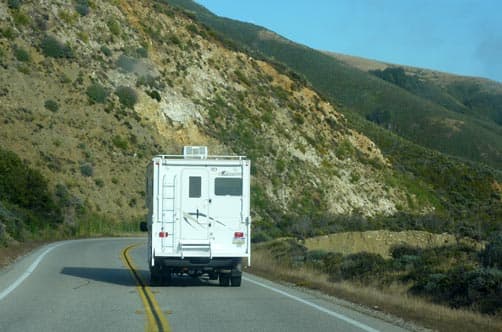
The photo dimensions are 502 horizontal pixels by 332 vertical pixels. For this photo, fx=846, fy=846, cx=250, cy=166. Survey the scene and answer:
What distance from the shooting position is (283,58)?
131125mm

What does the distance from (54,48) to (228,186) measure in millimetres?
46568

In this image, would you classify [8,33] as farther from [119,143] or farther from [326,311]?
[326,311]

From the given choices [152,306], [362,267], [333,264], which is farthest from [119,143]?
[152,306]

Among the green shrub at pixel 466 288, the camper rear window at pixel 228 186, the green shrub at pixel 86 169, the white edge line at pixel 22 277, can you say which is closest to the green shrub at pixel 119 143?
the green shrub at pixel 86 169

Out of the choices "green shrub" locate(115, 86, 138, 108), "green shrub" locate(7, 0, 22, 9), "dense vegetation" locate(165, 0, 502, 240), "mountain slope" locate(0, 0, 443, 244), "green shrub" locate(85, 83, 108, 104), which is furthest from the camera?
"green shrub" locate(7, 0, 22, 9)

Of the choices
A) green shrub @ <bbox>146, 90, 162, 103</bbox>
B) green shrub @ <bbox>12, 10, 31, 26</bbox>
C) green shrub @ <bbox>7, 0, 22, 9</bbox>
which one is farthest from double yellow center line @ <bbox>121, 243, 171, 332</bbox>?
green shrub @ <bbox>7, 0, 22, 9</bbox>

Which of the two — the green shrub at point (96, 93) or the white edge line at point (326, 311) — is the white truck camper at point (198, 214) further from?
the green shrub at point (96, 93)

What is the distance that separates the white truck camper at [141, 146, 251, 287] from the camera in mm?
18484

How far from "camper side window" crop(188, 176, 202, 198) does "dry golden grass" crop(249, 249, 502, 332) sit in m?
3.61

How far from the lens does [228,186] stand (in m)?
18.7

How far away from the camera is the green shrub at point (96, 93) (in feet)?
199


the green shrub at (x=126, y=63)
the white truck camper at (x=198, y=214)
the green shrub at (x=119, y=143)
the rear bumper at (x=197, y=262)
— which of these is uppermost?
the green shrub at (x=126, y=63)

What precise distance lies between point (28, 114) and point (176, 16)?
22.9 metres

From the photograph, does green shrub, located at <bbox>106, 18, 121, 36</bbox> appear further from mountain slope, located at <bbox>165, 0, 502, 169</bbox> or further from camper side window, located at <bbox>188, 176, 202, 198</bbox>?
camper side window, located at <bbox>188, 176, 202, 198</bbox>
